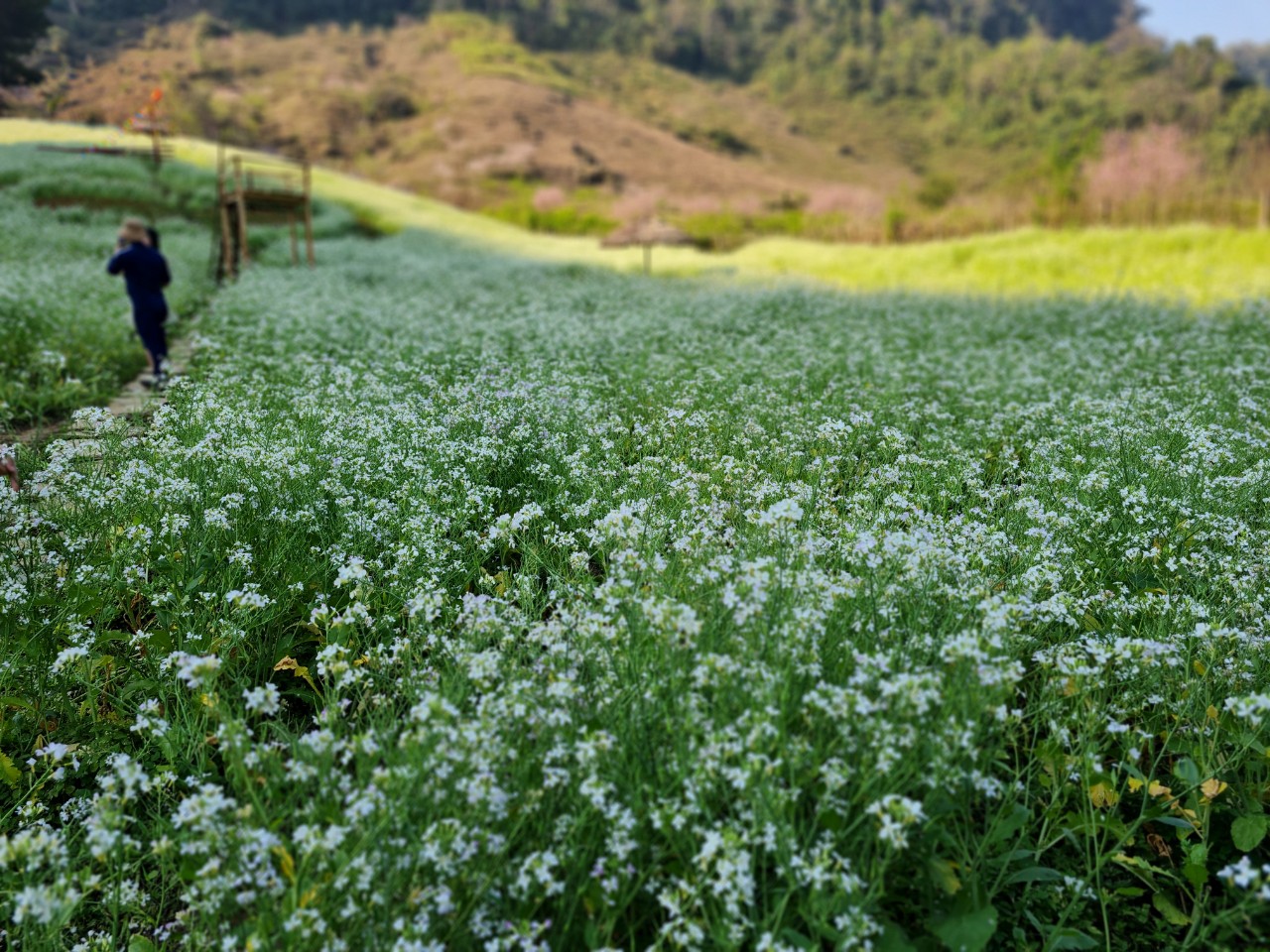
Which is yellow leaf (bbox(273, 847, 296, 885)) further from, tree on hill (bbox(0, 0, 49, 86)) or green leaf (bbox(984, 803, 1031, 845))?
tree on hill (bbox(0, 0, 49, 86))

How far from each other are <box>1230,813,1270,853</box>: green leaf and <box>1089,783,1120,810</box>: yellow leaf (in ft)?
1.34

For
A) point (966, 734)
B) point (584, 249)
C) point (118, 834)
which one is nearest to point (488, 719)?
point (118, 834)

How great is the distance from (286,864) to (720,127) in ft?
448

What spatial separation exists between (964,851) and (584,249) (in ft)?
129

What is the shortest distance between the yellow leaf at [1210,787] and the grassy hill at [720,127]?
2320 cm

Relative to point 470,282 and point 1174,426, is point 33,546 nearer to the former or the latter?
point 1174,426

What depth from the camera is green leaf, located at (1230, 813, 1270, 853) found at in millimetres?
3033

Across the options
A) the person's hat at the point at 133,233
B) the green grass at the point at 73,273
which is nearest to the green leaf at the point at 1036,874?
the green grass at the point at 73,273

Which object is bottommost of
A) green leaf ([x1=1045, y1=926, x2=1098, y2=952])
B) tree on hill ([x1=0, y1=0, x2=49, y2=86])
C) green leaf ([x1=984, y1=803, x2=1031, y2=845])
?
green leaf ([x1=1045, y1=926, x2=1098, y2=952])

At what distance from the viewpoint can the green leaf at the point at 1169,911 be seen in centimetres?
304

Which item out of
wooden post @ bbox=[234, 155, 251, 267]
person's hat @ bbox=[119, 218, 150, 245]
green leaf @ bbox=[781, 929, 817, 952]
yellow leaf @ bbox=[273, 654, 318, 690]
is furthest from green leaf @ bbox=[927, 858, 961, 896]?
wooden post @ bbox=[234, 155, 251, 267]

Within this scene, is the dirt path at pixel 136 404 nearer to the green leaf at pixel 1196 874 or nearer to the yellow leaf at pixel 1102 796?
the yellow leaf at pixel 1102 796

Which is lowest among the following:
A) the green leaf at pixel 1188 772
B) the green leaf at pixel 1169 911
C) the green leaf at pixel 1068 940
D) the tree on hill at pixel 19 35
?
the green leaf at pixel 1169 911

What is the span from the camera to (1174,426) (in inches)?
278
